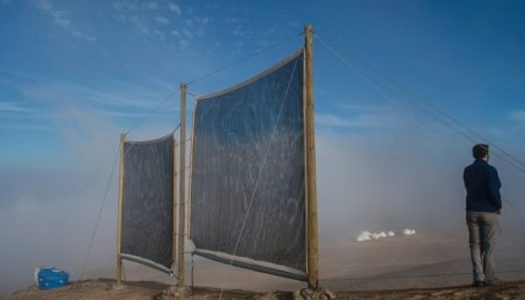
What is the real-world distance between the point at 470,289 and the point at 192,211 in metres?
6.84

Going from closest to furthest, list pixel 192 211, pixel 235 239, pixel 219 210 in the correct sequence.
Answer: pixel 235 239, pixel 219 210, pixel 192 211

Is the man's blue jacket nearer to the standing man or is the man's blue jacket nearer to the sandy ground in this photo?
the standing man

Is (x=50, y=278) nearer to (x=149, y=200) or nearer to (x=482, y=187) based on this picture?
(x=149, y=200)

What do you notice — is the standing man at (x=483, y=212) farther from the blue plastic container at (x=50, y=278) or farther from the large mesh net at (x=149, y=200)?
the blue plastic container at (x=50, y=278)

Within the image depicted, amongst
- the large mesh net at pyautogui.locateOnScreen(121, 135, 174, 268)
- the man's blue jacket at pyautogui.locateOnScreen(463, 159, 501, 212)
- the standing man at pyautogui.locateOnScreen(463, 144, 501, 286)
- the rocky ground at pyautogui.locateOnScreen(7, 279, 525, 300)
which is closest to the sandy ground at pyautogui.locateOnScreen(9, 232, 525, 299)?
the rocky ground at pyautogui.locateOnScreen(7, 279, 525, 300)

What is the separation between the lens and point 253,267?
9734 millimetres

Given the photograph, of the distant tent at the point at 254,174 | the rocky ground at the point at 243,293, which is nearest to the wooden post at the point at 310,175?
the distant tent at the point at 254,174

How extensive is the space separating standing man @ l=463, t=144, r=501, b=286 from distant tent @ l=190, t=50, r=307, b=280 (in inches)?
119

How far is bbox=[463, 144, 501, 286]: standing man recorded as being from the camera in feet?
26.9

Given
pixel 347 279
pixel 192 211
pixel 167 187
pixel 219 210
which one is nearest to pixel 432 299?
pixel 219 210

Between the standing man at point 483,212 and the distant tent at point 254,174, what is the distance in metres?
3.03

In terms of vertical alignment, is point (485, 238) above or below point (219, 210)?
below

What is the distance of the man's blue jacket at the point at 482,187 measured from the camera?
823cm

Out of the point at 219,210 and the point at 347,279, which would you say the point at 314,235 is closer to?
the point at 219,210
